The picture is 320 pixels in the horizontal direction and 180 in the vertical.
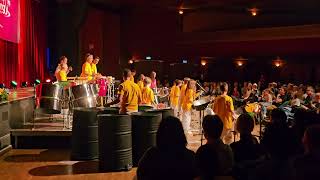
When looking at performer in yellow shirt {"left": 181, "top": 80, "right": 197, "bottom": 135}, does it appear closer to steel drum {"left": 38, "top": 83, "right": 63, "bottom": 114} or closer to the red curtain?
steel drum {"left": 38, "top": 83, "right": 63, "bottom": 114}

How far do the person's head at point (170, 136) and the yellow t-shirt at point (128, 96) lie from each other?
431cm

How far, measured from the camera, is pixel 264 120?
835 cm

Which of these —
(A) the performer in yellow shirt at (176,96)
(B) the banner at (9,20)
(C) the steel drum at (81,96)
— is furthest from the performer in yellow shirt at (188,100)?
(B) the banner at (9,20)

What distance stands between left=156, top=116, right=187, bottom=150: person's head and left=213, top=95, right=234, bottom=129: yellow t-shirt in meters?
4.54

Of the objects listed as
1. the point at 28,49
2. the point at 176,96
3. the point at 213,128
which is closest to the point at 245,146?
the point at 213,128

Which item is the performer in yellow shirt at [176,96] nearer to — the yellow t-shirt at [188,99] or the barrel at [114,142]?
the yellow t-shirt at [188,99]

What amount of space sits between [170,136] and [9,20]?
949 cm

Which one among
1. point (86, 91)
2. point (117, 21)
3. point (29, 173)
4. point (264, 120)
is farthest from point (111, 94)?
point (117, 21)

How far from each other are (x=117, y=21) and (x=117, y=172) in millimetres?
13495

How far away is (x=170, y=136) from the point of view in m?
2.50

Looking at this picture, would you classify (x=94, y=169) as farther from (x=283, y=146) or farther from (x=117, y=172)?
(x=283, y=146)

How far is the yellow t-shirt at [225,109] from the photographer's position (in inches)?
275

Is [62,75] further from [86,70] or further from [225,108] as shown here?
[225,108]

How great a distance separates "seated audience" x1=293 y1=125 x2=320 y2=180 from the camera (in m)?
2.48
